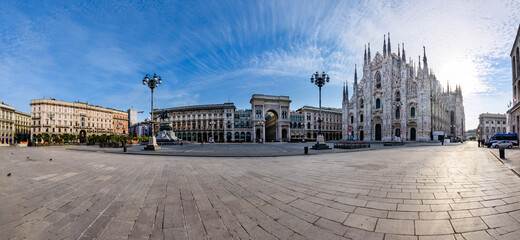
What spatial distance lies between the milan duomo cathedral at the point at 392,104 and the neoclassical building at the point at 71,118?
84.5 m

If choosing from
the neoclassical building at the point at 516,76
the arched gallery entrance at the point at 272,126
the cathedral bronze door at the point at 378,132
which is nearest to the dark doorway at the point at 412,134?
the cathedral bronze door at the point at 378,132

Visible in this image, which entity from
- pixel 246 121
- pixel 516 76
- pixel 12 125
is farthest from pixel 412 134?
pixel 12 125

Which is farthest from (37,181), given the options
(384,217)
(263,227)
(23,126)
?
(23,126)

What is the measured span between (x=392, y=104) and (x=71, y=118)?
335 ft

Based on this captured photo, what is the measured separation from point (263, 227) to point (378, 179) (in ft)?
15.9

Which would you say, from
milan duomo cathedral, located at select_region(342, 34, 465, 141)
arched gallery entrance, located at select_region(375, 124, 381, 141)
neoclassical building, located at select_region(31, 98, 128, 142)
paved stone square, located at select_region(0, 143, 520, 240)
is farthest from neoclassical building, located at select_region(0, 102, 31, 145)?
arched gallery entrance, located at select_region(375, 124, 381, 141)

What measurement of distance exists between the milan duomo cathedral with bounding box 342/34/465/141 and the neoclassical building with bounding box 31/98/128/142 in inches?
3325

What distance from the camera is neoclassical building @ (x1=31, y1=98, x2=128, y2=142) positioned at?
62956 millimetres

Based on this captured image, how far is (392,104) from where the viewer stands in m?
49.7

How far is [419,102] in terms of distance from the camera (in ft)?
150

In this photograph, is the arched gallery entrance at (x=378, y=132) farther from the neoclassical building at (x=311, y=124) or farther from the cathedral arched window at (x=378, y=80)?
the neoclassical building at (x=311, y=124)

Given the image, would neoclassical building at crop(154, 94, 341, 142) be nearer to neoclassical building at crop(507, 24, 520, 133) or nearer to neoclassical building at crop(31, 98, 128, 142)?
neoclassical building at crop(31, 98, 128, 142)

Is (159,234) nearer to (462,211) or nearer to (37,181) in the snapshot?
(462,211)

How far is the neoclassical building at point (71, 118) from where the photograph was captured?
207 feet
